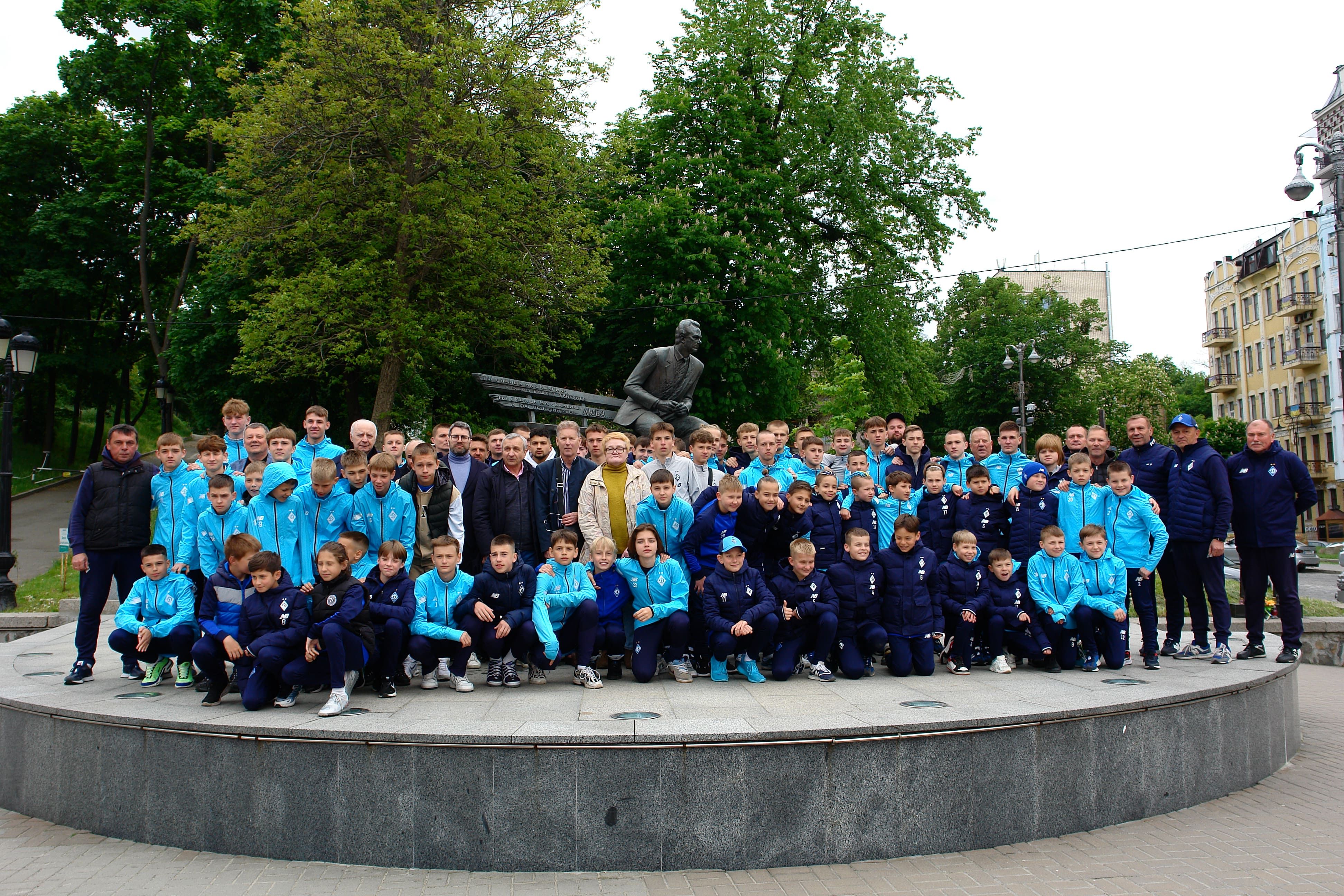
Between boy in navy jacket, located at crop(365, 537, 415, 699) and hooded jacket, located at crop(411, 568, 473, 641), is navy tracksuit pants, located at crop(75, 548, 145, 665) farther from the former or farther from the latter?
hooded jacket, located at crop(411, 568, 473, 641)

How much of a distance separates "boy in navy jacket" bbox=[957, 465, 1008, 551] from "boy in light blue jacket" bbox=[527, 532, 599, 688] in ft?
11.3

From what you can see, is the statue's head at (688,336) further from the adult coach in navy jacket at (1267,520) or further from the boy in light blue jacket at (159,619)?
the boy in light blue jacket at (159,619)

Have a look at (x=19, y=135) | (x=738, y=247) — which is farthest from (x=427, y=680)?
(x=19, y=135)

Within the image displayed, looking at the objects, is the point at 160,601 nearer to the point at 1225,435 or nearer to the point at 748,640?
the point at 748,640

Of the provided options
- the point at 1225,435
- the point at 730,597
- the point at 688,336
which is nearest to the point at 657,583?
the point at 730,597

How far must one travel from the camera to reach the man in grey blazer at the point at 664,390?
11.5 m

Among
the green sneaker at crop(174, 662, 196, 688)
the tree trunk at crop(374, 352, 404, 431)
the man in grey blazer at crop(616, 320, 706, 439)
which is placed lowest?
the green sneaker at crop(174, 662, 196, 688)

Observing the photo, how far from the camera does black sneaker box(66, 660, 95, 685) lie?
6715 mm

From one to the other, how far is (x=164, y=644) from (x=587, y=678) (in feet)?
10.3

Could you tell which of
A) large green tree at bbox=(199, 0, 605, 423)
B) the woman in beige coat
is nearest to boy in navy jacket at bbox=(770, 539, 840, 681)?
the woman in beige coat

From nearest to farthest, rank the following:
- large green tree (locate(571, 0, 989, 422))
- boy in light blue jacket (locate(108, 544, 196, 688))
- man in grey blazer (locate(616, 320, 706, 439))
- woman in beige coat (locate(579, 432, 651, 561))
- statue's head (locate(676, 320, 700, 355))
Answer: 1. boy in light blue jacket (locate(108, 544, 196, 688))
2. woman in beige coat (locate(579, 432, 651, 561))
3. statue's head (locate(676, 320, 700, 355))
4. man in grey blazer (locate(616, 320, 706, 439))
5. large green tree (locate(571, 0, 989, 422))

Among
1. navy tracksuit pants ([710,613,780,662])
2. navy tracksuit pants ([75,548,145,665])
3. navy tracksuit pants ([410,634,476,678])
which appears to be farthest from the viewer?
navy tracksuit pants ([75,548,145,665])

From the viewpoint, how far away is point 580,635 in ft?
21.8

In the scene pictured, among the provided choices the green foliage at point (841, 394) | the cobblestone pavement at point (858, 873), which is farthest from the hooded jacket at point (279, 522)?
the green foliage at point (841, 394)
